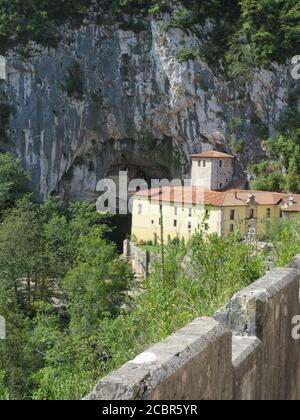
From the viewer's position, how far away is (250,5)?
45375mm

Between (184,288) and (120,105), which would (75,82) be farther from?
(184,288)

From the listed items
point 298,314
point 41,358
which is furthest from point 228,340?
point 41,358

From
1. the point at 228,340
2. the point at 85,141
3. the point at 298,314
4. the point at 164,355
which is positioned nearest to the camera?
the point at 164,355

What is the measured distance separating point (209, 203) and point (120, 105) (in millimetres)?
13072

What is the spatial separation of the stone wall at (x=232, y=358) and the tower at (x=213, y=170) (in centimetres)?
3940

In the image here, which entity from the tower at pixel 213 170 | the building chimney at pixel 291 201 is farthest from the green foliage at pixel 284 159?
the building chimney at pixel 291 201

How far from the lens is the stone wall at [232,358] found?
2488 mm

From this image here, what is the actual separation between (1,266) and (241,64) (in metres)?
24.4

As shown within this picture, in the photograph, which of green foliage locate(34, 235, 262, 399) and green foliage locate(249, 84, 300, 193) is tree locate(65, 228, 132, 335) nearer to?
green foliage locate(34, 235, 262, 399)

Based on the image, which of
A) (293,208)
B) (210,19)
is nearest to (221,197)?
(293,208)

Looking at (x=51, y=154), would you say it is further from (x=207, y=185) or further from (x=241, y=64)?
(x=241, y=64)

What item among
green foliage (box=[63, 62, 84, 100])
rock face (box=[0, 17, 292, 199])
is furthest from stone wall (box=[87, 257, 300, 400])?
green foliage (box=[63, 62, 84, 100])

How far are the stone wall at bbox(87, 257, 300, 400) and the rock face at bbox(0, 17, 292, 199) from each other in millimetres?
42138

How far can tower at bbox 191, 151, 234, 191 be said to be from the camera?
4394cm
